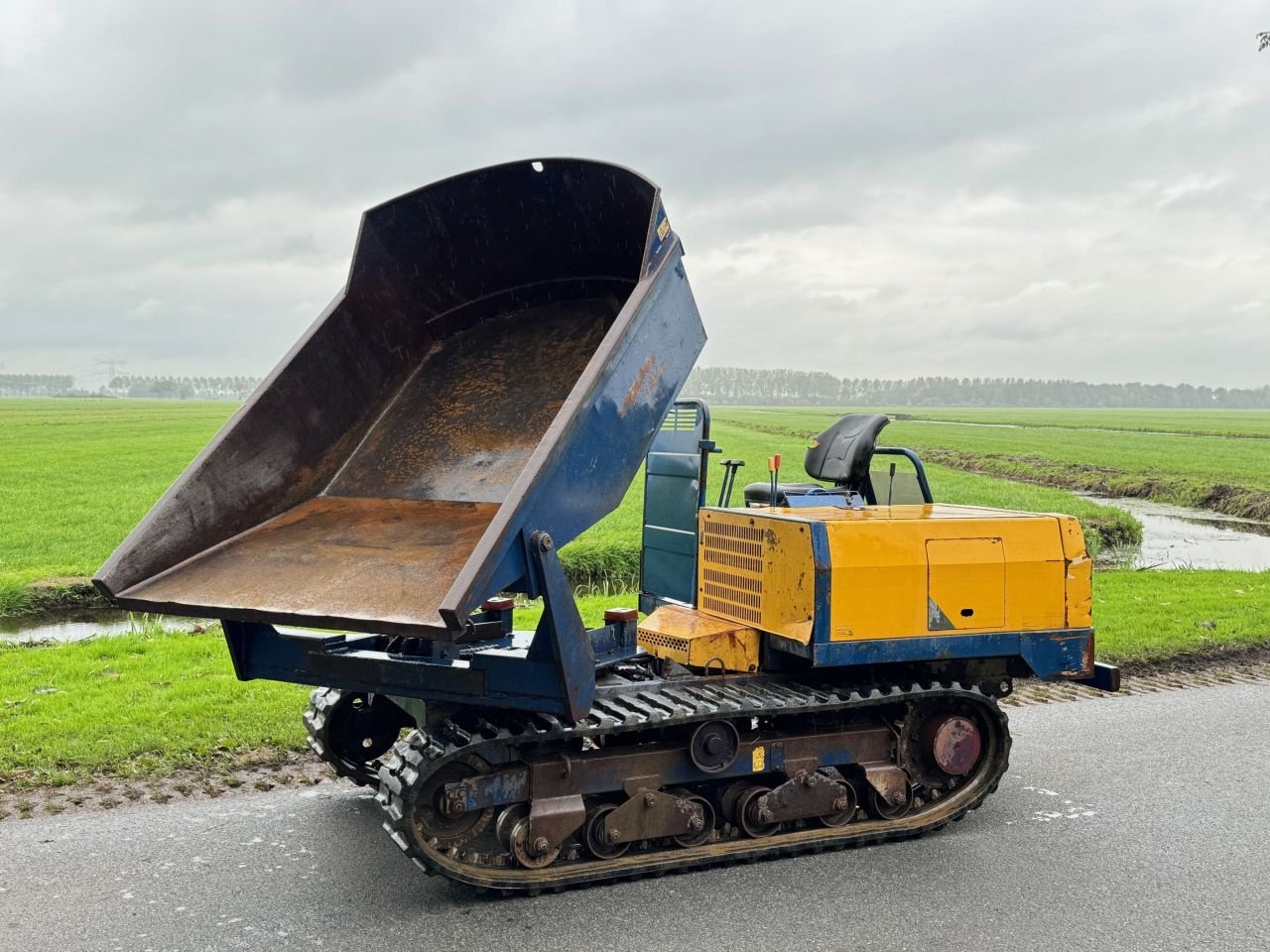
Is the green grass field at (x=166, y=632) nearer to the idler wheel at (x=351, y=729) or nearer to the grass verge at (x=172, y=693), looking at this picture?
the grass verge at (x=172, y=693)

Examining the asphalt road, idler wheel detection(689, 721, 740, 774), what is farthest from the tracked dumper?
the asphalt road

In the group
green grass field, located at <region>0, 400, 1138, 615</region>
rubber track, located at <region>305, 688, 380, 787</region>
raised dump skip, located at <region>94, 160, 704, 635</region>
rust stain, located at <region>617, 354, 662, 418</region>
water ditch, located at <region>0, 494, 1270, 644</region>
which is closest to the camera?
raised dump skip, located at <region>94, 160, 704, 635</region>

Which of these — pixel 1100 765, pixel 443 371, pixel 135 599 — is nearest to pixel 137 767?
pixel 135 599

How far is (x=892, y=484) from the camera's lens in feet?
21.6

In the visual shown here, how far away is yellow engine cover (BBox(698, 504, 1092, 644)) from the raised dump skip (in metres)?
0.93

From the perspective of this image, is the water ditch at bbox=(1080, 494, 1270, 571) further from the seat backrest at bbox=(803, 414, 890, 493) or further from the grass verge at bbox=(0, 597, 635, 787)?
the grass verge at bbox=(0, 597, 635, 787)

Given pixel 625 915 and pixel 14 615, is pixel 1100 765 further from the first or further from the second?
pixel 14 615

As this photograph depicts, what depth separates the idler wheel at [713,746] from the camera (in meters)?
4.89

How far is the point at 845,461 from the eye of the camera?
6.37m

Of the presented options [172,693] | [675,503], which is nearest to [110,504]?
[172,693]

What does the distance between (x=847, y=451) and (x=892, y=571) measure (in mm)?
1304

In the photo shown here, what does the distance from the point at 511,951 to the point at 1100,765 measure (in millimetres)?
3785

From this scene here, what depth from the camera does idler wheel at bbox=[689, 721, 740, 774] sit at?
489cm

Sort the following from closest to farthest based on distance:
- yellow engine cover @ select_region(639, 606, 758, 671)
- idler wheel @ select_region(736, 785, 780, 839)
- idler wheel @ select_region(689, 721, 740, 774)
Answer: idler wheel @ select_region(689, 721, 740, 774), idler wheel @ select_region(736, 785, 780, 839), yellow engine cover @ select_region(639, 606, 758, 671)
